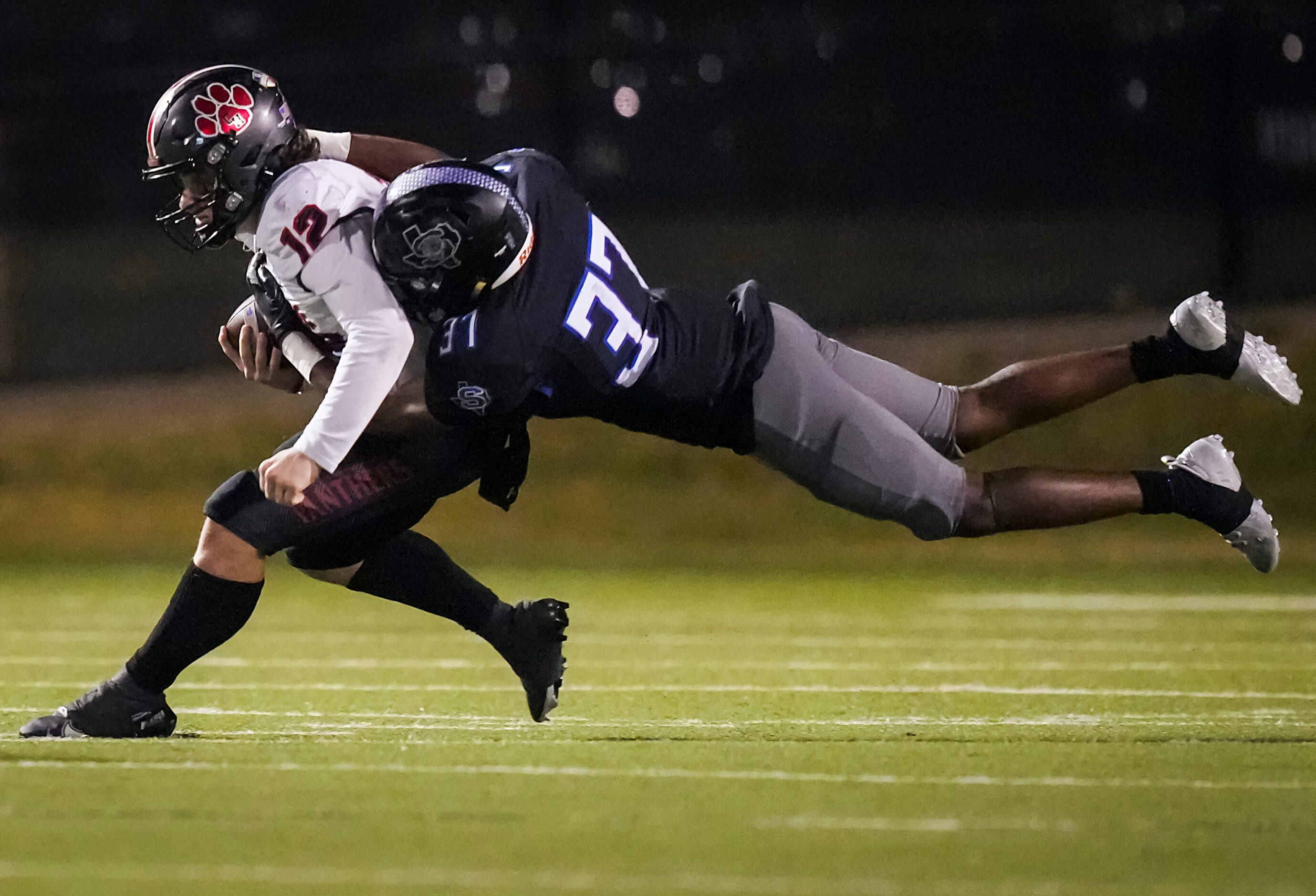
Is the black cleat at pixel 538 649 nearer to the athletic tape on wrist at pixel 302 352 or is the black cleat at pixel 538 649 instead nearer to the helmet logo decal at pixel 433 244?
the athletic tape on wrist at pixel 302 352

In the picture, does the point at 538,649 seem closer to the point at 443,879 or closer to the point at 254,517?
the point at 254,517

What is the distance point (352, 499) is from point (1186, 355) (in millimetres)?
2040

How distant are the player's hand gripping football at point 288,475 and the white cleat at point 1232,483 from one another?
2056 millimetres

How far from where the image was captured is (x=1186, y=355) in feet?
14.6

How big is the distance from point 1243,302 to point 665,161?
328 centimetres

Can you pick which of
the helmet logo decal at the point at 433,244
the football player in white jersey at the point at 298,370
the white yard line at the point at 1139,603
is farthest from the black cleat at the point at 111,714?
the white yard line at the point at 1139,603

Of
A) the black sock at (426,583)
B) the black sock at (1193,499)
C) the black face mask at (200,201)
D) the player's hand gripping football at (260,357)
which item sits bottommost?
the black sock at (426,583)

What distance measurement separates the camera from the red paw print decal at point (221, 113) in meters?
4.07

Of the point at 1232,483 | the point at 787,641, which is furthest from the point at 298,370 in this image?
the point at 787,641

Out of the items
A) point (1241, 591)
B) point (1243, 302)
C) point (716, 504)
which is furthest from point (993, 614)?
point (1243, 302)

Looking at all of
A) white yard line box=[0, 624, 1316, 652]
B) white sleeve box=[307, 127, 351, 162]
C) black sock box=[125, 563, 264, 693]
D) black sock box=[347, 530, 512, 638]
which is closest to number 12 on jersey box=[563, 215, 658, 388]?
white sleeve box=[307, 127, 351, 162]

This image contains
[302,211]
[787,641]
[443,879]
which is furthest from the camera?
[787,641]

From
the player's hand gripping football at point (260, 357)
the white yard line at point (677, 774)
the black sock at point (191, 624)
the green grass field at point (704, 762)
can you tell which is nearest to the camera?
the green grass field at point (704, 762)

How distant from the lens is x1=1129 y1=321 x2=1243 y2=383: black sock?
14.6 ft
